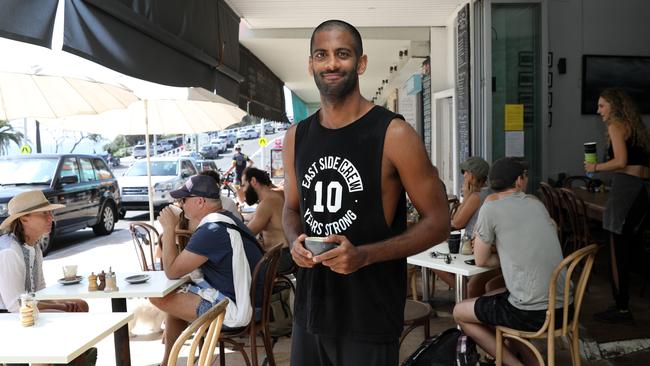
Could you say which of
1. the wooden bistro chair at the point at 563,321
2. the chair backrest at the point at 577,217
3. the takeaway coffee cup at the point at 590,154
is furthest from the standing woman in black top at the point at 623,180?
the wooden bistro chair at the point at 563,321

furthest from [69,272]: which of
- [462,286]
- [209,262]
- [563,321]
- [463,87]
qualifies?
[463,87]

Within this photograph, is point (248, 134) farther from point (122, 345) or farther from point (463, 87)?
point (122, 345)

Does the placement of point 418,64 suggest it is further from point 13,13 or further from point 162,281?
point 13,13

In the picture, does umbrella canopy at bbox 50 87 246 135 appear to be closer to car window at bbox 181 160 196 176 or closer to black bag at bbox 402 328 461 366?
black bag at bbox 402 328 461 366

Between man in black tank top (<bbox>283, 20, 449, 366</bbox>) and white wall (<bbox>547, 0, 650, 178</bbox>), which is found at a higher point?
white wall (<bbox>547, 0, 650, 178</bbox>)

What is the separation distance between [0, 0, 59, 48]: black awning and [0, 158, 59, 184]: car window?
7.55m

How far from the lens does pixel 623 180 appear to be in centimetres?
419

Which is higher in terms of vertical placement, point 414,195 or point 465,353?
point 414,195

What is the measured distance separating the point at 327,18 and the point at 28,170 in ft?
17.5

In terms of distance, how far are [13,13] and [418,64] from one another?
9425mm

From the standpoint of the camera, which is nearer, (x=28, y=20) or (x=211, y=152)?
(x=28, y=20)

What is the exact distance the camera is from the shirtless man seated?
16.3 ft

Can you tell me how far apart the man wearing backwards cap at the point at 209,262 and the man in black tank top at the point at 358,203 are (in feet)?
5.49

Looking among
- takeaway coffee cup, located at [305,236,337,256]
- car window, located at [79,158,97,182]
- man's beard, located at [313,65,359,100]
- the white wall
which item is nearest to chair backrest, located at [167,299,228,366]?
takeaway coffee cup, located at [305,236,337,256]
